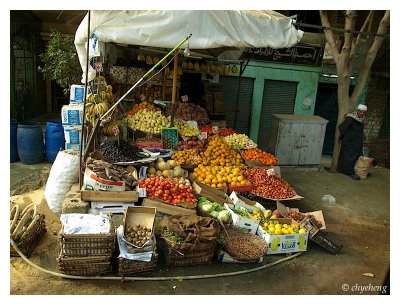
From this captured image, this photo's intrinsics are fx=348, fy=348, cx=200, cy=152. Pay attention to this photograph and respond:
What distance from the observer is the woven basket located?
4605mm

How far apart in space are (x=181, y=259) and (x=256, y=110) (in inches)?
306

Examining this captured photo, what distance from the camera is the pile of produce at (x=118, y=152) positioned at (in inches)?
224

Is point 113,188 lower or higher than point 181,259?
higher

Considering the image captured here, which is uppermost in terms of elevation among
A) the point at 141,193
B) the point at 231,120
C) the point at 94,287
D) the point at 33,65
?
the point at 33,65

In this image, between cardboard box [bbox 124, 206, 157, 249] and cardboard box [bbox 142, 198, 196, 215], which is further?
cardboard box [bbox 142, 198, 196, 215]

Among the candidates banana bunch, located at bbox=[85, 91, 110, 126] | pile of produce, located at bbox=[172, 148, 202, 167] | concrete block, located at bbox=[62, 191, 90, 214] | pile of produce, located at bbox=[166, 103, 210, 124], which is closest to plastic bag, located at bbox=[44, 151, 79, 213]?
concrete block, located at bbox=[62, 191, 90, 214]

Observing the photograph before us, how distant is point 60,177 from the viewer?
533cm

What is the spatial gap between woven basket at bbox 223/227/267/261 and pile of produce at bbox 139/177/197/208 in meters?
0.74

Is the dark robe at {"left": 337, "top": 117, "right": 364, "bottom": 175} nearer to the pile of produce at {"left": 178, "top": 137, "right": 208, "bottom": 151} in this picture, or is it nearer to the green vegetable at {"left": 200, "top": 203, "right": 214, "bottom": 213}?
the pile of produce at {"left": 178, "top": 137, "right": 208, "bottom": 151}

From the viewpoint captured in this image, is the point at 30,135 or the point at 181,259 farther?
the point at 30,135

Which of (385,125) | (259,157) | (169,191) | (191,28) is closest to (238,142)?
(259,157)

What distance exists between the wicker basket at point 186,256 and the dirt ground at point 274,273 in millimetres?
84

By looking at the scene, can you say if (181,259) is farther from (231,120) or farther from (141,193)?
(231,120)

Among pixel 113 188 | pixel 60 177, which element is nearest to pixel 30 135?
pixel 60 177
